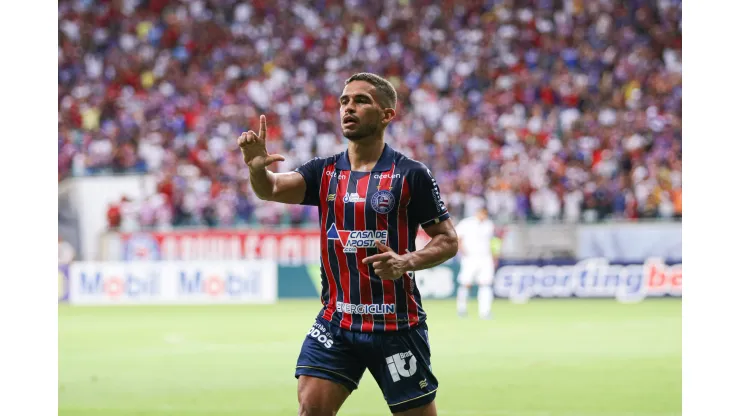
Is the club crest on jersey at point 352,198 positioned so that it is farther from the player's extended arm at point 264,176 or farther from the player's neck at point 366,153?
the player's extended arm at point 264,176

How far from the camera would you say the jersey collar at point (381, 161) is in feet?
16.3

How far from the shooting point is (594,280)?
19453mm

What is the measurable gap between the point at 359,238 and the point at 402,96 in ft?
69.9

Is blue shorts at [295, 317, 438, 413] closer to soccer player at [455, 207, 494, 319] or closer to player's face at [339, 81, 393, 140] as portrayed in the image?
player's face at [339, 81, 393, 140]

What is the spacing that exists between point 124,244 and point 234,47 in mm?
9494

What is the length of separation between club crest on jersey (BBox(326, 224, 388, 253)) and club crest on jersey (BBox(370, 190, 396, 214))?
0.11 meters

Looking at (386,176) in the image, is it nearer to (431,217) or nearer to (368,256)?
(431,217)

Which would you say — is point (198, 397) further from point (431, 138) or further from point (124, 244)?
point (431, 138)

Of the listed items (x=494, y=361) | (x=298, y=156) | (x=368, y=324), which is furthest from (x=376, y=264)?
(x=298, y=156)

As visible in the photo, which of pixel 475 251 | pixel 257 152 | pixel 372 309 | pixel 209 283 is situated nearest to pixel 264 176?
pixel 257 152

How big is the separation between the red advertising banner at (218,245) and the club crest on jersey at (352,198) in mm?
15505

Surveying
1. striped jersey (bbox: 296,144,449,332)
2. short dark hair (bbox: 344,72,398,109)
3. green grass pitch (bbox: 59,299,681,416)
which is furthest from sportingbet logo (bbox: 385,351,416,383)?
green grass pitch (bbox: 59,299,681,416)

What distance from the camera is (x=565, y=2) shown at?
28094mm

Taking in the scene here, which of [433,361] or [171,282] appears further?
[171,282]
